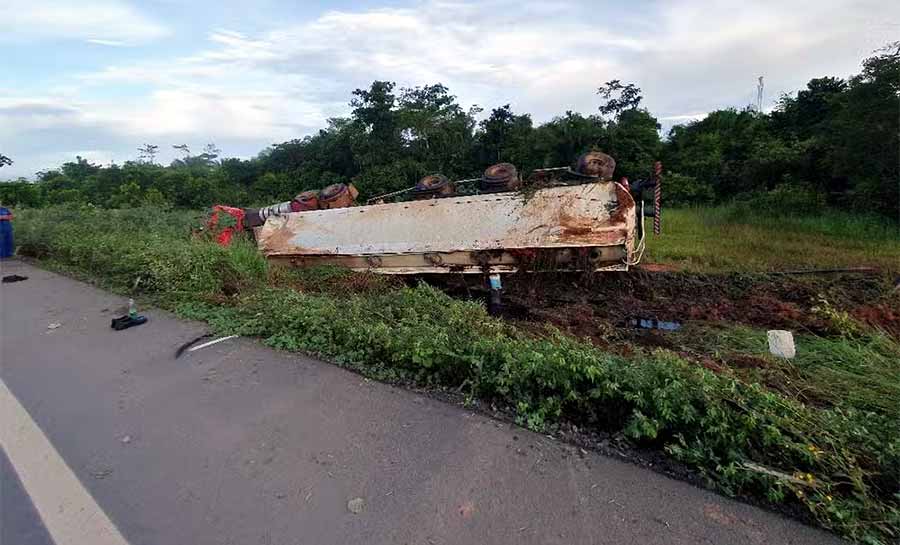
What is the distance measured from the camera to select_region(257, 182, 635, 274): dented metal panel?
17.3 ft

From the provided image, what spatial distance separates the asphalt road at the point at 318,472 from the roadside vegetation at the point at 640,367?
18 centimetres

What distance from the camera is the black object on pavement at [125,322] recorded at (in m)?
4.36

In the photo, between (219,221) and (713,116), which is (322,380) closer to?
(219,221)

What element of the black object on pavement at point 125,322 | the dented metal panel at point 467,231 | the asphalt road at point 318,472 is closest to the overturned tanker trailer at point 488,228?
the dented metal panel at point 467,231

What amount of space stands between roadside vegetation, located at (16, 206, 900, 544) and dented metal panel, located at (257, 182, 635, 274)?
501 mm

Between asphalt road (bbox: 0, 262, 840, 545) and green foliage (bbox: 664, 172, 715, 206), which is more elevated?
green foliage (bbox: 664, 172, 715, 206)

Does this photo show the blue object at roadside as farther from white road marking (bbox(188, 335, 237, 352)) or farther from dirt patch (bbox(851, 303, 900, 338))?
dirt patch (bbox(851, 303, 900, 338))

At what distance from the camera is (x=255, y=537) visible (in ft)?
6.04

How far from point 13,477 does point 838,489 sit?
3799 mm

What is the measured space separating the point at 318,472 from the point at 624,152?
17385 millimetres

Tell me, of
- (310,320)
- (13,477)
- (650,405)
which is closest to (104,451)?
(13,477)

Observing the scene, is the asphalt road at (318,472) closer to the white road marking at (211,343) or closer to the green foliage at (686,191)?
the white road marking at (211,343)

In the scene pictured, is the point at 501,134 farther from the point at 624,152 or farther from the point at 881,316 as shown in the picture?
the point at 881,316

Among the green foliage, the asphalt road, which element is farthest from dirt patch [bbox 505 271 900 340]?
the green foliage
